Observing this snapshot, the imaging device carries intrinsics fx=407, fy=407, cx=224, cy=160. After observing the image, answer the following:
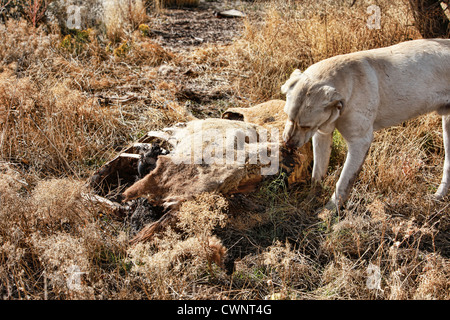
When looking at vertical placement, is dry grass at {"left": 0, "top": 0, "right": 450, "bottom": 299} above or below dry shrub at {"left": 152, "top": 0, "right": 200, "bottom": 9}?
below

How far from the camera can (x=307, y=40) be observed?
545 centimetres

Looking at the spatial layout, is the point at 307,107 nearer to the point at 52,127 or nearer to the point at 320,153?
the point at 320,153

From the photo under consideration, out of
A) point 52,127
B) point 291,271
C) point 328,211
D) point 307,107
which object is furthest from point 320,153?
point 52,127

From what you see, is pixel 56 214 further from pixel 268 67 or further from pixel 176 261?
A: pixel 268 67

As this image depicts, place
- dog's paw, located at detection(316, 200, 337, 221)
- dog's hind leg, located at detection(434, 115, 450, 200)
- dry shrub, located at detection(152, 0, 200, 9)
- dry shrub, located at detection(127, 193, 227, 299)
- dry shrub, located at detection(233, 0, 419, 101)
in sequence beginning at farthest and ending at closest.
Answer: dry shrub, located at detection(152, 0, 200, 9) → dry shrub, located at detection(233, 0, 419, 101) → dog's hind leg, located at detection(434, 115, 450, 200) → dog's paw, located at detection(316, 200, 337, 221) → dry shrub, located at detection(127, 193, 227, 299)

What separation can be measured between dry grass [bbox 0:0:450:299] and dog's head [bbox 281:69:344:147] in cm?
53

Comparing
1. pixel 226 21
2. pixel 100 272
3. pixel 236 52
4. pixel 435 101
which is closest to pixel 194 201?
pixel 100 272

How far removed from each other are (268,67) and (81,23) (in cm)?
371

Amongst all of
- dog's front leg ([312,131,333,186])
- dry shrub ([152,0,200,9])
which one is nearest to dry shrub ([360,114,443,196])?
dog's front leg ([312,131,333,186])

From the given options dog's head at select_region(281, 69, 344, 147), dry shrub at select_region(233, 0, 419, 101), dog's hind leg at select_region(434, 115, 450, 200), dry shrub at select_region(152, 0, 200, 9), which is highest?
dry shrub at select_region(152, 0, 200, 9)

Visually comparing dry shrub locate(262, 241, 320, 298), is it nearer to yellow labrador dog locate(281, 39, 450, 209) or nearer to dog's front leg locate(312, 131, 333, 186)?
yellow labrador dog locate(281, 39, 450, 209)

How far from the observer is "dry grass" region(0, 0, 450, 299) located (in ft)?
8.80

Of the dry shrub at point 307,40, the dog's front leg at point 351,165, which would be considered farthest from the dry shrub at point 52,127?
the dog's front leg at point 351,165

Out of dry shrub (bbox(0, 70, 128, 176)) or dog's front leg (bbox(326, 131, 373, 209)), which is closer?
dog's front leg (bbox(326, 131, 373, 209))
